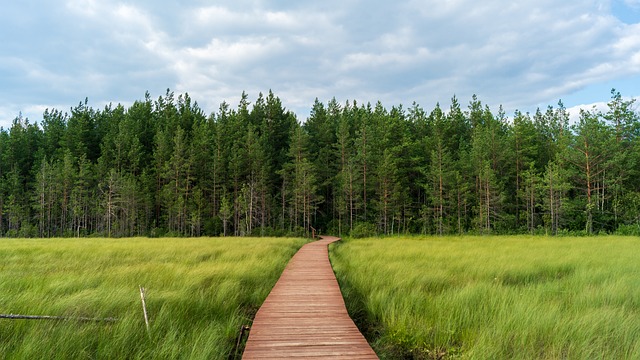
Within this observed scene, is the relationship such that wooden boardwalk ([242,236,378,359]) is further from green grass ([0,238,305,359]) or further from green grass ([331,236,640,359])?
green grass ([331,236,640,359])

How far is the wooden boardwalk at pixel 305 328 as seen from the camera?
14.6 ft

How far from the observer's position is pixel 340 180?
49531mm

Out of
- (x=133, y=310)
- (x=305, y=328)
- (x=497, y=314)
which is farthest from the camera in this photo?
(x=497, y=314)

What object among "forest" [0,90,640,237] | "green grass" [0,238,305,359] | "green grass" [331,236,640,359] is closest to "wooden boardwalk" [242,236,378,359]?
"green grass" [0,238,305,359]

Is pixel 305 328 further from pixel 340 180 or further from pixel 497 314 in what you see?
pixel 340 180

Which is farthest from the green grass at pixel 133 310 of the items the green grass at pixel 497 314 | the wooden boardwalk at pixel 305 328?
the green grass at pixel 497 314

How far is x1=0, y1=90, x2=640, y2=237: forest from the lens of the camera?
41.1 m

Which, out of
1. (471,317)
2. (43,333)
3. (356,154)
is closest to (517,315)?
(471,317)

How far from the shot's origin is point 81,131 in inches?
2338

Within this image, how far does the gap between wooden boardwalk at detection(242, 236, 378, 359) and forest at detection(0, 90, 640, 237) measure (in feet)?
106

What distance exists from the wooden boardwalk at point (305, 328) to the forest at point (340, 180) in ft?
106

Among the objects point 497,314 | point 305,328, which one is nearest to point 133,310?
point 305,328

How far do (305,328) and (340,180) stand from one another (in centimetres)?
4423

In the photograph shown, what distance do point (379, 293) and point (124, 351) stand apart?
5.32 meters
